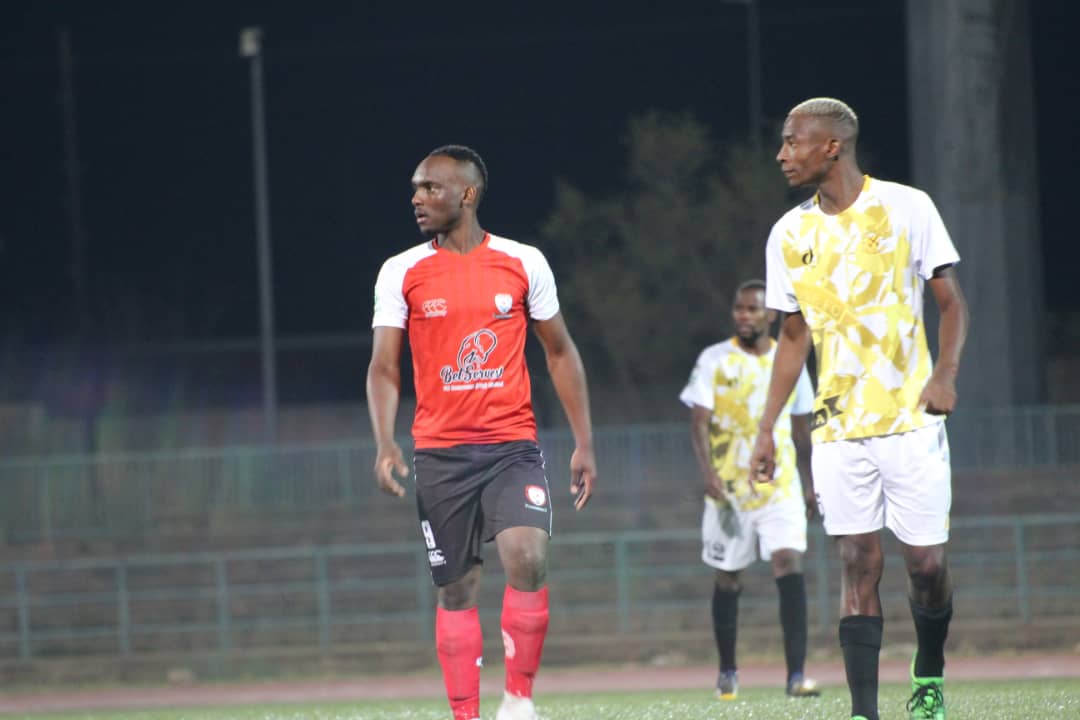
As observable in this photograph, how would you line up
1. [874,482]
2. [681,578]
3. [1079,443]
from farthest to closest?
1. [1079,443]
2. [681,578]
3. [874,482]

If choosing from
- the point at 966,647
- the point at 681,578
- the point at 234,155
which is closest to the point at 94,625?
the point at 681,578

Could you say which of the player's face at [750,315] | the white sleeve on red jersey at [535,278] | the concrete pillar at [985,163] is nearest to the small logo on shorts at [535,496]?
the white sleeve on red jersey at [535,278]

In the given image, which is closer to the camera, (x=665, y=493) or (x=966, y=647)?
(x=966, y=647)

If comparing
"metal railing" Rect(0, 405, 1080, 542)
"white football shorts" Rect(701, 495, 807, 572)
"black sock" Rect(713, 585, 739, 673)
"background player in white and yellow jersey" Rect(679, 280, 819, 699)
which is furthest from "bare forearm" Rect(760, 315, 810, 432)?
"metal railing" Rect(0, 405, 1080, 542)

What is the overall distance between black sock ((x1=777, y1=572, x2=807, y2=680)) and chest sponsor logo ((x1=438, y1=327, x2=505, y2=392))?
4354mm

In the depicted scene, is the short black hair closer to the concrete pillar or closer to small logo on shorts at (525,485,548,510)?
small logo on shorts at (525,485,548,510)

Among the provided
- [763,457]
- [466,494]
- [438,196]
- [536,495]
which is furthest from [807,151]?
[466,494]

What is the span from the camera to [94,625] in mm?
21703

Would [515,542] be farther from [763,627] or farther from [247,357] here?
[247,357]

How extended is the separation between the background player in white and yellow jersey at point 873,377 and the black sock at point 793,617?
4027 mm

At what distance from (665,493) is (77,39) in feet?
96.5

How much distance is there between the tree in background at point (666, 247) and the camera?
35906 mm

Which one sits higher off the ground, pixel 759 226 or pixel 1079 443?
pixel 759 226

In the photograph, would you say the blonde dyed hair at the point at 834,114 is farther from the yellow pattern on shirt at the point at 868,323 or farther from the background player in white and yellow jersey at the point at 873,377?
the yellow pattern on shirt at the point at 868,323
